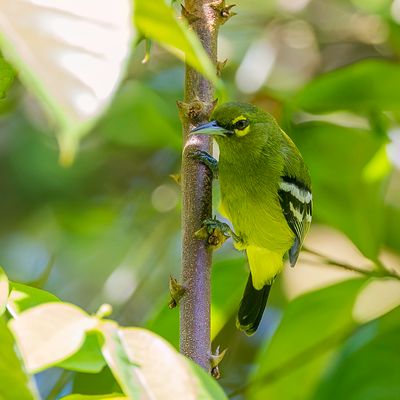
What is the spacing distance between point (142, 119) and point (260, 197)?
1.62 feet

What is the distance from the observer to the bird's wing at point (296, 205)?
2.43 m

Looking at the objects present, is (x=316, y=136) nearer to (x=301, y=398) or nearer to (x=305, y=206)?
(x=305, y=206)

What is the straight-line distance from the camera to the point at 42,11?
2.62ft

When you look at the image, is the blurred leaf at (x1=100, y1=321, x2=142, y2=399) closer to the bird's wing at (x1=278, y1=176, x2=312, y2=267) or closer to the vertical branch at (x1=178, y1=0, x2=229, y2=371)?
the vertical branch at (x1=178, y1=0, x2=229, y2=371)

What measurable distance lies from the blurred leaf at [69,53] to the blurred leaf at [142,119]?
5.23 feet

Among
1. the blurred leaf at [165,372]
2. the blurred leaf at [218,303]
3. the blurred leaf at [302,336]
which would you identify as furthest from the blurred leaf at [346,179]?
the blurred leaf at [165,372]

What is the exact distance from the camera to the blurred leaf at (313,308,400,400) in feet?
6.25

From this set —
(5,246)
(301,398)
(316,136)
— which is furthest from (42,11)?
(5,246)

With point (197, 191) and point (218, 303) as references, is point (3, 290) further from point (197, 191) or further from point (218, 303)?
point (218, 303)

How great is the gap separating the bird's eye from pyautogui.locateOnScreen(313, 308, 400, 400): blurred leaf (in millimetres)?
761

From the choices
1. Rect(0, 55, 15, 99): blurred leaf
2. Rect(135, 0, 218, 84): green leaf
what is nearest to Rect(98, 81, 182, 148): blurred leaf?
Rect(0, 55, 15, 99): blurred leaf

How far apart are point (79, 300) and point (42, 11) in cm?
290

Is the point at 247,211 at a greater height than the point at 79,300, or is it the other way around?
the point at 247,211

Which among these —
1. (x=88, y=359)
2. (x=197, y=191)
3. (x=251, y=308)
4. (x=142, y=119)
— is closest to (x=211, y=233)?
(x=197, y=191)
